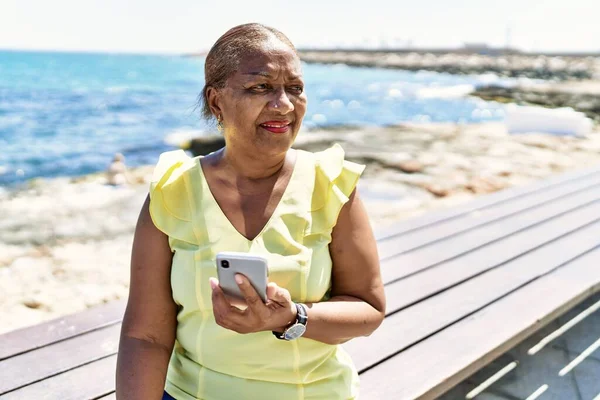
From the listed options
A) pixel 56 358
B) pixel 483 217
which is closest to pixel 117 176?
pixel 483 217

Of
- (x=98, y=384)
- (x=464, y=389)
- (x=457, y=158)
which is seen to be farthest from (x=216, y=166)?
(x=457, y=158)

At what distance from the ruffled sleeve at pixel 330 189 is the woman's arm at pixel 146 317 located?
41 cm

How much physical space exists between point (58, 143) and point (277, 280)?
645 inches

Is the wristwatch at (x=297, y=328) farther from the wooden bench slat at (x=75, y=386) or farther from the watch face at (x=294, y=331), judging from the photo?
the wooden bench slat at (x=75, y=386)

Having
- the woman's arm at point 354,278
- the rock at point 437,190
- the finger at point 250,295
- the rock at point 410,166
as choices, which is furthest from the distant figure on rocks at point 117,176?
the finger at point 250,295

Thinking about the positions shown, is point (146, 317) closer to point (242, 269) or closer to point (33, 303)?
point (242, 269)

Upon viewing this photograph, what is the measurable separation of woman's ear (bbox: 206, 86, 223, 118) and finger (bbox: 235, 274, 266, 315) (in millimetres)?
519

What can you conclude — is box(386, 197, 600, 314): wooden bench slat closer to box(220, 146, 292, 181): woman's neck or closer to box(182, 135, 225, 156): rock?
box(220, 146, 292, 181): woman's neck

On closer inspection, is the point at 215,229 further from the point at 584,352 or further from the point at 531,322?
the point at 584,352

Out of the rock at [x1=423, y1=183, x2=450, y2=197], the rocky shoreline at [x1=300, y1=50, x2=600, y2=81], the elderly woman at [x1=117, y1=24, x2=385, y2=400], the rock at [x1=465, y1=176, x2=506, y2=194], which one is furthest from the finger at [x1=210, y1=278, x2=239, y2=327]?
the rocky shoreline at [x1=300, y1=50, x2=600, y2=81]

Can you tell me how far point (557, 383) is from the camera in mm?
2729

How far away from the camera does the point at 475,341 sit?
253 centimetres

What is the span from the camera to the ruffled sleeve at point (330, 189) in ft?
5.31

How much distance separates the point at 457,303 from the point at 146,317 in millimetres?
1751
